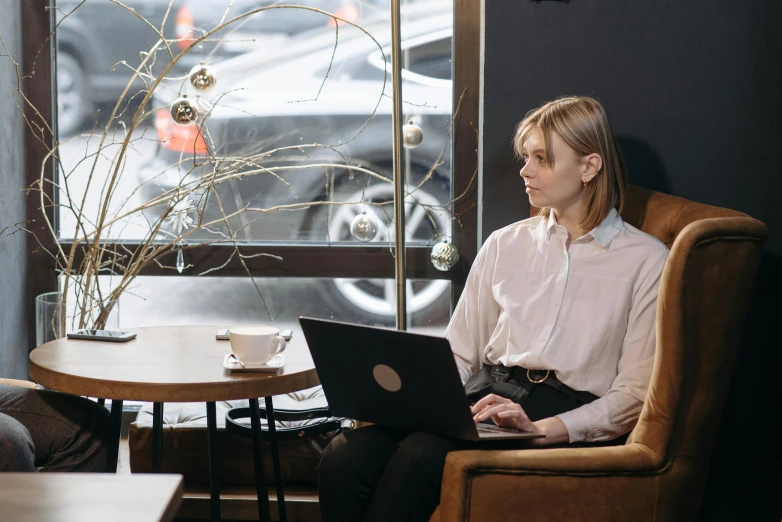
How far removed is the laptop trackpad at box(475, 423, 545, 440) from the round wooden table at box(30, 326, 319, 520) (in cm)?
40

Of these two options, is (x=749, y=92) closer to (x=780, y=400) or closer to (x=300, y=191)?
(x=780, y=400)

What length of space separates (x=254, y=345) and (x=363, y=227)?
107 centimetres

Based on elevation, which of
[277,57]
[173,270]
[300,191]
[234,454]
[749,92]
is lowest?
[234,454]

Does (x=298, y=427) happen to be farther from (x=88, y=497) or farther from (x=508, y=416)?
(x=88, y=497)

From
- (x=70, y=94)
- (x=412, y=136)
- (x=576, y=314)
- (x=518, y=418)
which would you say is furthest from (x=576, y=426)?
(x=70, y=94)

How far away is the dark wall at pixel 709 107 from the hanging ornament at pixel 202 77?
0.87 m

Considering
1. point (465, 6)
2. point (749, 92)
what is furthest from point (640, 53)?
point (465, 6)

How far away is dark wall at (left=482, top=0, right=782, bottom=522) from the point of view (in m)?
2.03

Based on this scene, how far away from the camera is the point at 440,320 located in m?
2.90

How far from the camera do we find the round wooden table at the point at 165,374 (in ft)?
5.11

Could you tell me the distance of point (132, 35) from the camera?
2881 mm

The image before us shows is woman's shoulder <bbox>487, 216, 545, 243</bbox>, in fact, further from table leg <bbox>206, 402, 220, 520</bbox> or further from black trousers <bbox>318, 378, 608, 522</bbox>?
table leg <bbox>206, 402, 220, 520</bbox>

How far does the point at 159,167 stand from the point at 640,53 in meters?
1.70

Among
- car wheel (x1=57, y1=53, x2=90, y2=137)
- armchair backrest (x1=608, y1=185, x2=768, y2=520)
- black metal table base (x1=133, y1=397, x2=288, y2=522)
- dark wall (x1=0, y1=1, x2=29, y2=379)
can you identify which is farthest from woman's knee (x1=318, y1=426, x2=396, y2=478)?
car wheel (x1=57, y1=53, x2=90, y2=137)
